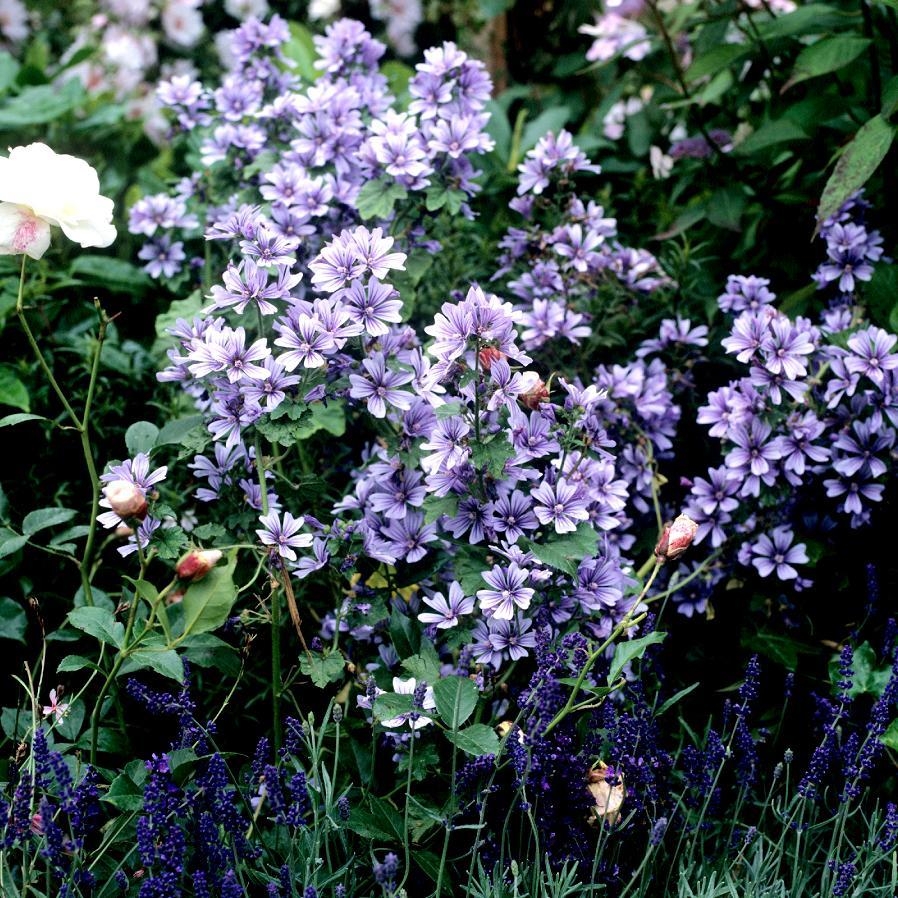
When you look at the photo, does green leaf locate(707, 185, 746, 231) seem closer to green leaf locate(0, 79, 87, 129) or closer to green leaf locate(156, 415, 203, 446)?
green leaf locate(156, 415, 203, 446)

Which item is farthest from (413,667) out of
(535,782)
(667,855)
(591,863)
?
(667,855)

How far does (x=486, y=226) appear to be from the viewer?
2801 millimetres

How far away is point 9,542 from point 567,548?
82 centimetres

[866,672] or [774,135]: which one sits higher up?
[774,135]

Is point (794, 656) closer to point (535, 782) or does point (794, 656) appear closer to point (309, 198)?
point (535, 782)

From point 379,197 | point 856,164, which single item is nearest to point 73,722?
point 379,197

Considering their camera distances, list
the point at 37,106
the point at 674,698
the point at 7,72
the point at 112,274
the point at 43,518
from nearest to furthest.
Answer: the point at 674,698 → the point at 43,518 → the point at 112,274 → the point at 37,106 → the point at 7,72

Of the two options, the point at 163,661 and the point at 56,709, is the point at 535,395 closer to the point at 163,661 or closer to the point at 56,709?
the point at 163,661

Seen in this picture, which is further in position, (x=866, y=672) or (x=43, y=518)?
(x=866, y=672)

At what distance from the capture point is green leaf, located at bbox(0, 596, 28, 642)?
1866mm

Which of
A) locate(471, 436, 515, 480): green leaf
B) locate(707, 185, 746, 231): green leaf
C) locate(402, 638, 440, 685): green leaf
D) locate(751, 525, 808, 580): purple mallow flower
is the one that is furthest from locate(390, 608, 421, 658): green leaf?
locate(707, 185, 746, 231): green leaf

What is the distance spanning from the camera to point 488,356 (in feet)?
5.08

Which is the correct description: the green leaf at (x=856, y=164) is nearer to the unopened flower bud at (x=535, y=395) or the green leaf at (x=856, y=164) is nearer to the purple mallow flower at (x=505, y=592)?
the unopened flower bud at (x=535, y=395)

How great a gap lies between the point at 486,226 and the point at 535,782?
1.63 meters
